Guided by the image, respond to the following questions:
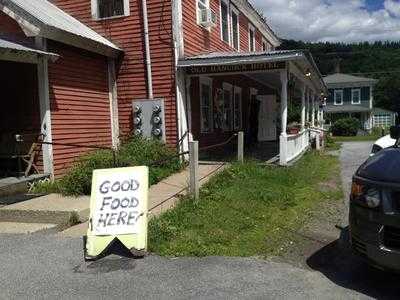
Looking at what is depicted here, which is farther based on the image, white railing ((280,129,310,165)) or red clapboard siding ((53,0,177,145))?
red clapboard siding ((53,0,177,145))

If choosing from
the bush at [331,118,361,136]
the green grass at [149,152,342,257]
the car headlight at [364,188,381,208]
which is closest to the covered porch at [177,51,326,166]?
the green grass at [149,152,342,257]

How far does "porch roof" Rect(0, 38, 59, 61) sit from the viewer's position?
9.95m

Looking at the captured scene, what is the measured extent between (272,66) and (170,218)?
23.4 ft

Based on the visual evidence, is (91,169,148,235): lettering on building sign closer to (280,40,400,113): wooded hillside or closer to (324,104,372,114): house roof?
(324,104,372,114): house roof

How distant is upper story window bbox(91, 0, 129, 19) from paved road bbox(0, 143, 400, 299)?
961cm

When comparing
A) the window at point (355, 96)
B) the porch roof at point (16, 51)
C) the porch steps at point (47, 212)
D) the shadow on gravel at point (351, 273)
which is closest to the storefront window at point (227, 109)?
the porch roof at point (16, 51)

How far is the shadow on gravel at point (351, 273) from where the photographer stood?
5.41 meters

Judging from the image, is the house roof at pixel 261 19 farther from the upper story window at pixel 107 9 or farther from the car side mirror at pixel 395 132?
the car side mirror at pixel 395 132

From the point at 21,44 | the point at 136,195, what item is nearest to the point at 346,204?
the point at 136,195

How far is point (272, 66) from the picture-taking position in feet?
45.8

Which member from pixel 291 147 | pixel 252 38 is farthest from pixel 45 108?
pixel 252 38

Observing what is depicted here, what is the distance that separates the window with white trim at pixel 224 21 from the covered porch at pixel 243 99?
1.45 metres

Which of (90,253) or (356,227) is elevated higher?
(356,227)

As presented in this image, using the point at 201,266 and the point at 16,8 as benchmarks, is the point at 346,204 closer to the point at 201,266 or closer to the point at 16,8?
the point at 201,266
